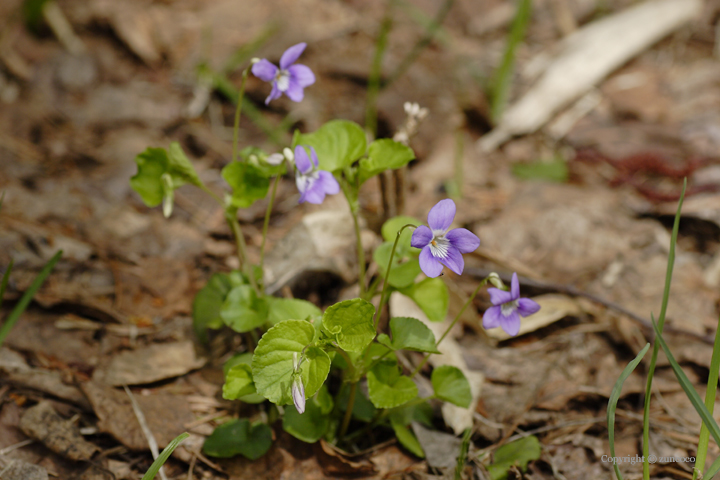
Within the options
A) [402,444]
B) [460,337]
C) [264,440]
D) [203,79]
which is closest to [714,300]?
[460,337]

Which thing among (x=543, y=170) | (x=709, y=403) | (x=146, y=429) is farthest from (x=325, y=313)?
(x=543, y=170)

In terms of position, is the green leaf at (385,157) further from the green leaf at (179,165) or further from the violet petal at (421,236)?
the green leaf at (179,165)

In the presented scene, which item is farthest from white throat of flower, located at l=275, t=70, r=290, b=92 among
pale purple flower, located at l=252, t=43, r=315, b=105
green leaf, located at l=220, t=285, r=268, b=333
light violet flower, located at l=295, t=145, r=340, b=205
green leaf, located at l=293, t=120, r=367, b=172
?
green leaf, located at l=220, t=285, r=268, b=333

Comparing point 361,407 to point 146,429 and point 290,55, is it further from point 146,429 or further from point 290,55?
point 290,55

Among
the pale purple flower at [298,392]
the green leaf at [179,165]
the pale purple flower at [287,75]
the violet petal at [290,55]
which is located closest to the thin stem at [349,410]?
the pale purple flower at [298,392]

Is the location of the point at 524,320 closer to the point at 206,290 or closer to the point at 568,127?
the point at 206,290
